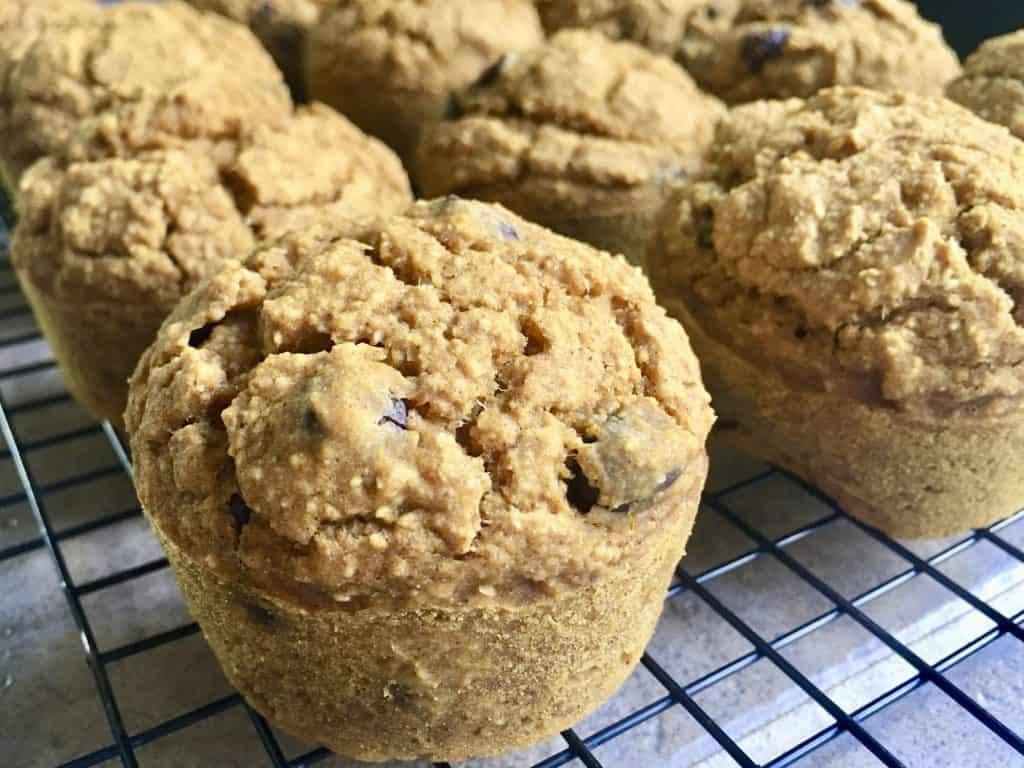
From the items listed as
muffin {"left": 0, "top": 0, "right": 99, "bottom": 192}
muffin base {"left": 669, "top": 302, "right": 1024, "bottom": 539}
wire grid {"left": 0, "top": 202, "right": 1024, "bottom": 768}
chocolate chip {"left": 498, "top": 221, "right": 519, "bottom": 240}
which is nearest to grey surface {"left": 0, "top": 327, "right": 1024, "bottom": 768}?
wire grid {"left": 0, "top": 202, "right": 1024, "bottom": 768}

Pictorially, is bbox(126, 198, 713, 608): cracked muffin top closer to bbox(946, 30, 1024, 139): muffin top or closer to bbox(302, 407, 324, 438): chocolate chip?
bbox(302, 407, 324, 438): chocolate chip

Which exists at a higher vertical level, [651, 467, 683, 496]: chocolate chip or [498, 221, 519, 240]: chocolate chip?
[498, 221, 519, 240]: chocolate chip

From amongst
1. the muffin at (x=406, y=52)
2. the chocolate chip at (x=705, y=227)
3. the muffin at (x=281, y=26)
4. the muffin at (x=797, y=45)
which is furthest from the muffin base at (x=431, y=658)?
the muffin at (x=281, y=26)

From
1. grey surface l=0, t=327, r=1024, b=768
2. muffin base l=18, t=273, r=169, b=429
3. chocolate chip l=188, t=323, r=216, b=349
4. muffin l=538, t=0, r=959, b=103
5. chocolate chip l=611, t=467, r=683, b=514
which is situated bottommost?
grey surface l=0, t=327, r=1024, b=768

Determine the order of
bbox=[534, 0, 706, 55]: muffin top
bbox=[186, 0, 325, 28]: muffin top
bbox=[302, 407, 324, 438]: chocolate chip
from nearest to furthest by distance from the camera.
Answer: bbox=[302, 407, 324, 438]: chocolate chip < bbox=[534, 0, 706, 55]: muffin top < bbox=[186, 0, 325, 28]: muffin top

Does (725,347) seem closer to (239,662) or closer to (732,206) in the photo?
(732,206)

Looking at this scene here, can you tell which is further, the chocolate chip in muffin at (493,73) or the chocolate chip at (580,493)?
the chocolate chip in muffin at (493,73)

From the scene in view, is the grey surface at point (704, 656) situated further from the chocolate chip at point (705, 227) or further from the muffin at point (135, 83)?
the muffin at point (135, 83)
